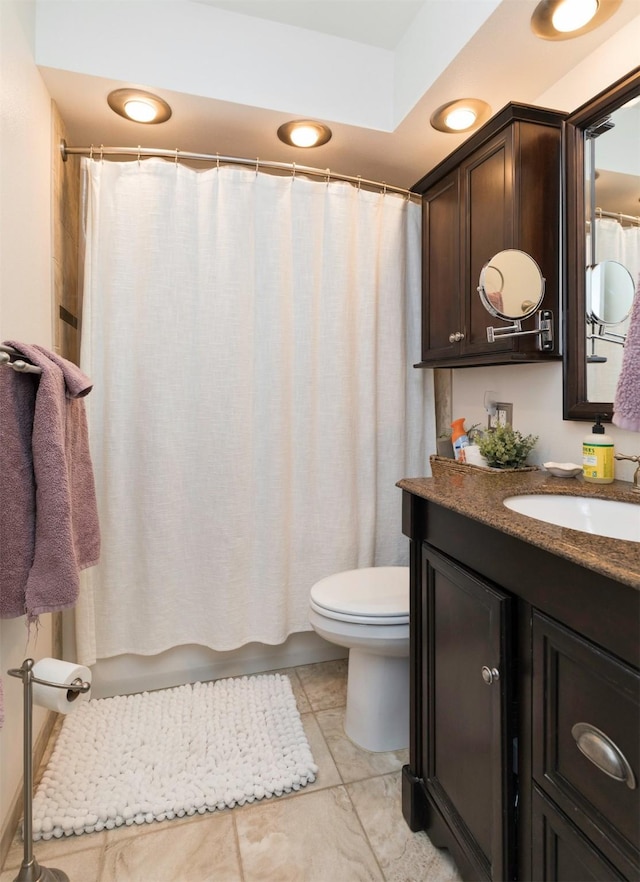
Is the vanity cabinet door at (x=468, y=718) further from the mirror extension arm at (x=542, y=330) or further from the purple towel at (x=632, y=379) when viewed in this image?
the mirror extension arm at (x=542, y=330)

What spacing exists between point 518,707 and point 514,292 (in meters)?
1.12

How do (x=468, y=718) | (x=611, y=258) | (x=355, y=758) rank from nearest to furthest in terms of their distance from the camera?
(x=468, y=718) → (x=611, y=258) → (x=355, y=758)

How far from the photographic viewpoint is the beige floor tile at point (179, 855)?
3.77 ft

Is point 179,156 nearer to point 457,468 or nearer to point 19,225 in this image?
point 19,225

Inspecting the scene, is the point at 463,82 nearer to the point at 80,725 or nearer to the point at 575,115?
the point at 575,115

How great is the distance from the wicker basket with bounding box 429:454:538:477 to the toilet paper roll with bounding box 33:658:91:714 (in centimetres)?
129

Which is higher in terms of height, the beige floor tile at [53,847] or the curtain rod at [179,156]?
the curtain rod at [179,156]

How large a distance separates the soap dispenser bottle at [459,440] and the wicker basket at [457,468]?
0.04 meters

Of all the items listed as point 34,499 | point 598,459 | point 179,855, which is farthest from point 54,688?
point 598,459

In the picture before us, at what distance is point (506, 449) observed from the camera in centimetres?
156

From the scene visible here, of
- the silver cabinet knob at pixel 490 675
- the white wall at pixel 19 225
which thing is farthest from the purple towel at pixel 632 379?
the white wall at pixel 19 225

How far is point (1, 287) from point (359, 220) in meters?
1.34

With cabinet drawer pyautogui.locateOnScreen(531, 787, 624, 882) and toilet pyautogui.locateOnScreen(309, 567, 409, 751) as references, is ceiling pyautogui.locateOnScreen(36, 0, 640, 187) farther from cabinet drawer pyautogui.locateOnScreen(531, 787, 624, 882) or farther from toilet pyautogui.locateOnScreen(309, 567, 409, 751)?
cabinet drawer pyautogui.locateOnScreen(531, 787, 624, 882)

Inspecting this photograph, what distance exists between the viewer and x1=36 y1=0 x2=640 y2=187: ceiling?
54.5 inches
